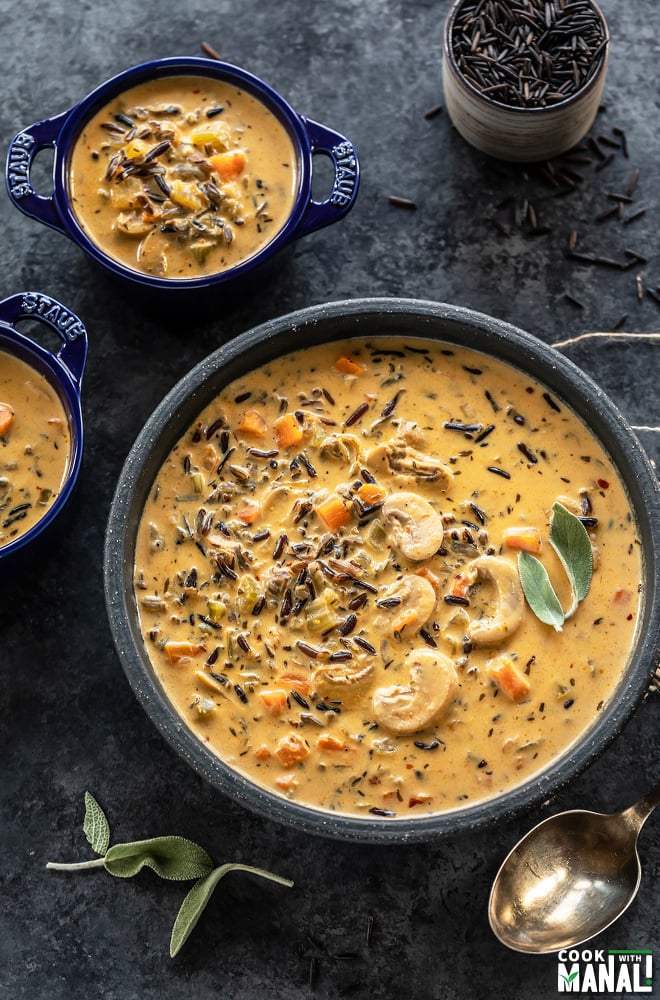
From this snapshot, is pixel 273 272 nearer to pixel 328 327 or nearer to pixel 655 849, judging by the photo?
pixel 328 327

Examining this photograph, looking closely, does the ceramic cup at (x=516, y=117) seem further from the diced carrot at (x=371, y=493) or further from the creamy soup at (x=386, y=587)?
the diced carrot at (x=371, y=493)

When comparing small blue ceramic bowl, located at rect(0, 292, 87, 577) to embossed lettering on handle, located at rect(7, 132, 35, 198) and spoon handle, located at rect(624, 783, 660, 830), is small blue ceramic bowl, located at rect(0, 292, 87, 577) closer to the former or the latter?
embossed lettering on handle, located at rect(7, 132, 35, 198)

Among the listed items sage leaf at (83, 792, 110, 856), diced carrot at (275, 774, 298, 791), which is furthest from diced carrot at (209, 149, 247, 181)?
sage leaf at (83, 792, 110, 856)

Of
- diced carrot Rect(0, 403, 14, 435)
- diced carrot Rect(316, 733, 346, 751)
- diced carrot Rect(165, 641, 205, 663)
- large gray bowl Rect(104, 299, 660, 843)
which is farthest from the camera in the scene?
diced carrot Rect(0, 403, 14, 435)

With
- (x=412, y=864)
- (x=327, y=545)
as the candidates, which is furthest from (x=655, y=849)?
(x=327, y=545)

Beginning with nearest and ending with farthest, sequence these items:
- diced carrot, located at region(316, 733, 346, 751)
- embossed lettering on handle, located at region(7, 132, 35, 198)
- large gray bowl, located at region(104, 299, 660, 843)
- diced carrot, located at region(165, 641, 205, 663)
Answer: large gray bowl, located at region(104, 299, 660, 843) → diced carrot, located at region(316, 733, 346, 751) → diced carrot, located at region(165, 641, 205, 663) → embossed lettering on handle, located at region(7, 132, 35, 198)

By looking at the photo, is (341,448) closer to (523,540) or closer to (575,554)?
(523,540)
